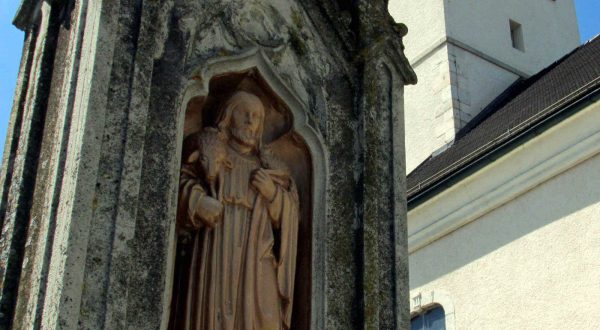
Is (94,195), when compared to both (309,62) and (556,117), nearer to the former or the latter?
(309,62)

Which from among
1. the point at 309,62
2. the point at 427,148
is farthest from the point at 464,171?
the point at 309,62

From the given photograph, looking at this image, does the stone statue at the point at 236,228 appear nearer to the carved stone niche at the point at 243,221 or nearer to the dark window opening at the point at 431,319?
the carved stone niche at the point at 243,221

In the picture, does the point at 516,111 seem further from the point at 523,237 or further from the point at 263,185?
the point at 263,185

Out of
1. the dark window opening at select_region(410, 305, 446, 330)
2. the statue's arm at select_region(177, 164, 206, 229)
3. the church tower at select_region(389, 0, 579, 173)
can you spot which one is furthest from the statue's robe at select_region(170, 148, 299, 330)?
the church tower at select_region(389, 0, 579, 173)

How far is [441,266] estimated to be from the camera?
1178 centimetres

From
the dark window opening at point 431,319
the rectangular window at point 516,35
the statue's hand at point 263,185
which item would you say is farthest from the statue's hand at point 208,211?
the rectangular window at point 516,35

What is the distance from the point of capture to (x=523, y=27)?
17.3 meters

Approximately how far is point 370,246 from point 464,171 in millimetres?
6962

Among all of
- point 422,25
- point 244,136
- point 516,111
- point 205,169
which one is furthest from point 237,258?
point 422,25

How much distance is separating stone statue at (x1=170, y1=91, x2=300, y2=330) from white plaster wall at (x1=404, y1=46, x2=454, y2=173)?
10345 millimetres

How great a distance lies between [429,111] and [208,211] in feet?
38.1

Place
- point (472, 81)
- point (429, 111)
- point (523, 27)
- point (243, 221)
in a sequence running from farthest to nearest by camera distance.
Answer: point (523, 27)
point (472, 81)
point (429, 111)
point (243, 221)

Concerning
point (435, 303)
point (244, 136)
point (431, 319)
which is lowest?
point (244, 136)

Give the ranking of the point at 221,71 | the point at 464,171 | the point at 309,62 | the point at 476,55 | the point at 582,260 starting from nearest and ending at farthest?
the point at 221,71
the point at 309,62
the point at 582,260
the point at 464,171
the point at 476,55
